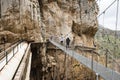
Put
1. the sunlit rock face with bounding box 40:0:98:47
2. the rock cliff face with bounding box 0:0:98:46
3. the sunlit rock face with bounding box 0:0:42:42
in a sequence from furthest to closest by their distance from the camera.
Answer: the sunlit rock face with bounding box 40:0:98:47 → the rock cliff face with bounding box 0:0:98:46 → the sunlit rock face with bounding box 0:0:42:42

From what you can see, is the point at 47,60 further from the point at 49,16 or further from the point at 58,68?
the point at 49,16

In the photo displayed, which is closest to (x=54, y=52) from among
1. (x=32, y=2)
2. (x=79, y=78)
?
(x=79, y=78)

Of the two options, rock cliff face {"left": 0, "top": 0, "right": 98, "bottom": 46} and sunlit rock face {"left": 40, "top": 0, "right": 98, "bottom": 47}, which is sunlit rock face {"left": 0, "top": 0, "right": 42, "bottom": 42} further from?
sunlit rock face {"left": 40, "top": 0, "right": 98, "bottom": 47}

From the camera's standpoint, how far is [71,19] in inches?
695

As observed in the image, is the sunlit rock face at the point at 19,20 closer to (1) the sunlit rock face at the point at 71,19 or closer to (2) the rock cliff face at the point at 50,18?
(2) the rock cliff face at the point at 50,18

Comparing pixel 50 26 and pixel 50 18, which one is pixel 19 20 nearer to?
pixel 50 26

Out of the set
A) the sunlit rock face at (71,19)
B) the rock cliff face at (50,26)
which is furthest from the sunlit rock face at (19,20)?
the sunlit rock face at (71,19)

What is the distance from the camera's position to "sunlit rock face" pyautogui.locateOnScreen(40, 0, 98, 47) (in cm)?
1625

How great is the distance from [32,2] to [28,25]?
1.41 m

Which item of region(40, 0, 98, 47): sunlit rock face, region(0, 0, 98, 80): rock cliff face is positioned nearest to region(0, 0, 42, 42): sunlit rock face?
Result: region(0, 0, 98, 80): rock cliff face

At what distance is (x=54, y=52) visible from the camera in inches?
590

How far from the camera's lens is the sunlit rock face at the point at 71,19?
16250mm

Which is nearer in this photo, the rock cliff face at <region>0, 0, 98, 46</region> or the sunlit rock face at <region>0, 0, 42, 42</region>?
the sunlit rock face at <region>0, 0, 42, 42</region>

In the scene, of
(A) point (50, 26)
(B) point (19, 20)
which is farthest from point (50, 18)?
(B) point (19, 20)
